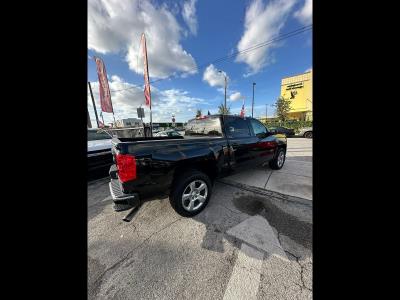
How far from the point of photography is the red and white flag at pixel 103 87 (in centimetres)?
1462

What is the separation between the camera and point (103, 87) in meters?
14.9

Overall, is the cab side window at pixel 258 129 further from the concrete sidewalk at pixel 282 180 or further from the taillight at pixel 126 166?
the taillight at pixel 126 166

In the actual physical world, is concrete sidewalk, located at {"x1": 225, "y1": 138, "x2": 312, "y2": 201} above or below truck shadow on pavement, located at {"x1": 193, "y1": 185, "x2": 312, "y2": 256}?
above

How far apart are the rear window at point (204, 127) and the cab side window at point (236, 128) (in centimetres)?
22

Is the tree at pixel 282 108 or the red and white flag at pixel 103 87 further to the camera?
the tree at pixel 282 108

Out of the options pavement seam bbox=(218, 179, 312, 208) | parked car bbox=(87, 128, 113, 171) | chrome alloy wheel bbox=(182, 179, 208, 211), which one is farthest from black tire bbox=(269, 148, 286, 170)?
parked car bbox=(87, 128, 113, 171)

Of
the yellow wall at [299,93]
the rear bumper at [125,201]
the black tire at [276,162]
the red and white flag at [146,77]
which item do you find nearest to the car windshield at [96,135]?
the rear bumper at [125,201]

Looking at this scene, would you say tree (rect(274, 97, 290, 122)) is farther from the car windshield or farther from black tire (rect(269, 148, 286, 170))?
the car windshield

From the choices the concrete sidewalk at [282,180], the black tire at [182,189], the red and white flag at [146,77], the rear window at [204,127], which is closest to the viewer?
the black tire at [182,189]

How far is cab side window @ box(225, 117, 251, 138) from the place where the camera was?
12.6 feet

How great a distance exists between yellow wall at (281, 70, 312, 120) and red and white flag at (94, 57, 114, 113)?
1286 inches

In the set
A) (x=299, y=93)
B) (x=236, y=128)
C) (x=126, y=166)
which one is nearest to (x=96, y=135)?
(x=126, y=166)
